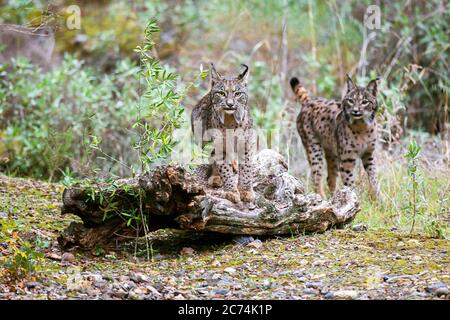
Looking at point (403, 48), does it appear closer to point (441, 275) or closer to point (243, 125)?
point (243, 125)

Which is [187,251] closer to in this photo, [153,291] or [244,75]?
[153,291]

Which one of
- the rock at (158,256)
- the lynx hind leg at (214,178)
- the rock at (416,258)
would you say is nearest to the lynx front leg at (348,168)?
the lynx hind leg at (214,178)

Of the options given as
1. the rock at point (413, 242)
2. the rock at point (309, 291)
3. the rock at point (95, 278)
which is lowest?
the rock at point (309, 291)

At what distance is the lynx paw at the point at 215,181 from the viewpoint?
23.9 ft

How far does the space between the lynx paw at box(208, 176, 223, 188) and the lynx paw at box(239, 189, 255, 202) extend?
0.97ft

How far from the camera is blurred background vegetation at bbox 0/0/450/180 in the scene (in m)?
10.5

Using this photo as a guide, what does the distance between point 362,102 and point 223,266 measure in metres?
3.89

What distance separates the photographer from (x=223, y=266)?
6160 millimetres

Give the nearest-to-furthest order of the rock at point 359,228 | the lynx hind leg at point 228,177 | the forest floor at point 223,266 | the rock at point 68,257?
the forest floor at point 223,266
the rock at point 68,257
the lynx hind leg at point 228,177
the rock at point 359,228

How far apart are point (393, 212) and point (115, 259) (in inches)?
125

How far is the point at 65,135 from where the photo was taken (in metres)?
9.88

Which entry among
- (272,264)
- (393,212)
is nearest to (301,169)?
(393,212)

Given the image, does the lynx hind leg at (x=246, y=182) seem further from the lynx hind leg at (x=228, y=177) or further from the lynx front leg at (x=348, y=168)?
the lynx front leg at (x=348, y=168)
